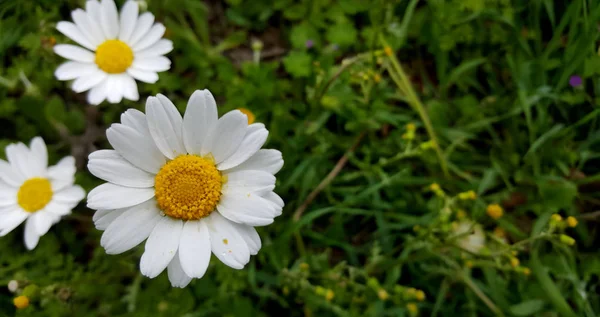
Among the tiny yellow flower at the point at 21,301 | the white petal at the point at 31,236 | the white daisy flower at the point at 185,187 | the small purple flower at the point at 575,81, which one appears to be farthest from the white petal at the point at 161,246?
the small purple flower at the point at 575,81

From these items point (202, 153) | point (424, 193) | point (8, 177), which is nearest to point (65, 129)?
point (8, 177)

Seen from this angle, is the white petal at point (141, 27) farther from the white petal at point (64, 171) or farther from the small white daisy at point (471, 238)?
the small white daisy at point (471, 238)

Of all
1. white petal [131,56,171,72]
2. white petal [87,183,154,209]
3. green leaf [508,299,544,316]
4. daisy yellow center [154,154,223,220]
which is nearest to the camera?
white petal [87,183,154,209]

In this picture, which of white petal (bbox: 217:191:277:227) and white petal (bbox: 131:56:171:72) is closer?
white petal (bbox: 217:191:277:227)

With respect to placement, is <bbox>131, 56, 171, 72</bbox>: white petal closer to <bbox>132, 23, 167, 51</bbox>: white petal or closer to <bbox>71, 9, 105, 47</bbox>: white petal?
<bbox>132, 23, 167, 51</bbox>: white petal

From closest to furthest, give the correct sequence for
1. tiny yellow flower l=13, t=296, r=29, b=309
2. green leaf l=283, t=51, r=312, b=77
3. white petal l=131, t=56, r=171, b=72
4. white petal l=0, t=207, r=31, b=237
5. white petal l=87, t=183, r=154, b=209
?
white petal l=87, t=183, r=154, b=209, tiny yellow flower l=13, t=296, r=29, b=309, white petal l=0, t=207, r=31, b=237, white petal l=131, t=56, r=171, b=72, green leaf l=283, t=51, r=312, b=77

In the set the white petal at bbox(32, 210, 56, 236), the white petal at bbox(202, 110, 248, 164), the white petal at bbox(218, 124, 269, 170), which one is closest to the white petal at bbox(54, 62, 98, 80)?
the white petal at bbox(32, 210, 56, 236)
